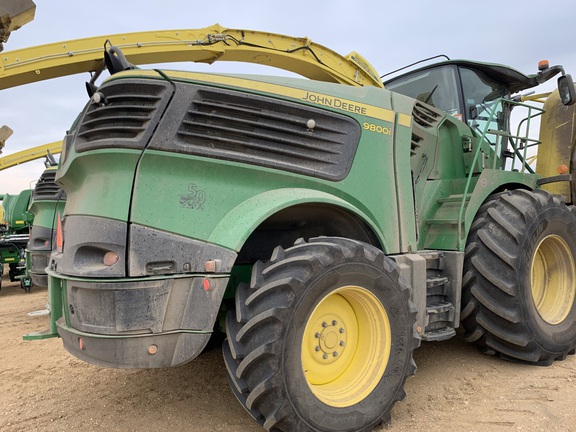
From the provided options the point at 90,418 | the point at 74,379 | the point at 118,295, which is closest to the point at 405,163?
the point at 118,295

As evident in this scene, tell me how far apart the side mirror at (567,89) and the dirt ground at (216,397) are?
2.23 m

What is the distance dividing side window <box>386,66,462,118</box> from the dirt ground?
2300 millimetres

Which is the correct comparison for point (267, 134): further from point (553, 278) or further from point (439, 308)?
point (553, 278)

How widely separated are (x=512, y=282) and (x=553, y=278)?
0.98 meters

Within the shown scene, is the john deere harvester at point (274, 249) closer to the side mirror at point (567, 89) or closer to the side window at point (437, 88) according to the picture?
the side window at point (437, 88)

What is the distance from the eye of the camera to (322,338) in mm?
2590

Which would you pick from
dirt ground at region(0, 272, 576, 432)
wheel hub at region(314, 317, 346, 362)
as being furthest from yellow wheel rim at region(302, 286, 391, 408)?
dirt ground at region(0, 272, 576, 432)

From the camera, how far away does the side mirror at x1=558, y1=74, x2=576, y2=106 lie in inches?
155

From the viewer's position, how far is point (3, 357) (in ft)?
15.0

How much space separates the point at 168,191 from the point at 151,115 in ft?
1.36

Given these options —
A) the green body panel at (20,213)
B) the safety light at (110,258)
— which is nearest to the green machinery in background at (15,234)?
the green body panel at (20,213)

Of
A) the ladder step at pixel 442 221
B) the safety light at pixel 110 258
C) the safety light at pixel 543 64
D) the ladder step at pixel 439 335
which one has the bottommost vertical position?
the ladder step at pixel 439 335

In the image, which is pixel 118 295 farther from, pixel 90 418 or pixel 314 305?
pixel 90 418

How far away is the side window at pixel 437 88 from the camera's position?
175 inches
